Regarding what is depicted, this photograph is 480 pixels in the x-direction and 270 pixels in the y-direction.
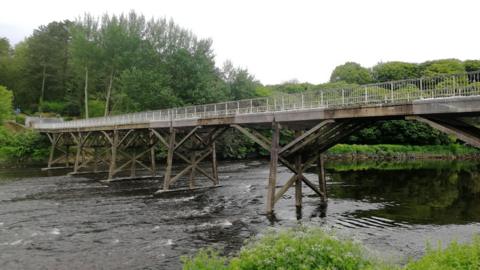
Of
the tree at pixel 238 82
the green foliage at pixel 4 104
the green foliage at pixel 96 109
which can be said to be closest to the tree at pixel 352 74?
the tree at pixel 238 82

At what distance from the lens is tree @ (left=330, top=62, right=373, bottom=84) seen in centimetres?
9238

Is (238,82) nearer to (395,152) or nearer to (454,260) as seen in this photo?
(395,152)

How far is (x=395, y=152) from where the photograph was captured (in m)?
59.1

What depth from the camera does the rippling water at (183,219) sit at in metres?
13.5

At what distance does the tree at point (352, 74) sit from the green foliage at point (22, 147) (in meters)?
67.7

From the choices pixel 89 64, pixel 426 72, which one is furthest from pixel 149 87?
pixel 426 72

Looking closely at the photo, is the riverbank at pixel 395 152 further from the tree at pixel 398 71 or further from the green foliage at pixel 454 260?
the green foliage at pixel 454 260

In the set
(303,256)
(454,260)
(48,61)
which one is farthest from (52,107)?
(454,260)

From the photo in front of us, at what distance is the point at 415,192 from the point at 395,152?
34234 millimetres

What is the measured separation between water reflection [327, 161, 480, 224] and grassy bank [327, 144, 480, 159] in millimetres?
16578

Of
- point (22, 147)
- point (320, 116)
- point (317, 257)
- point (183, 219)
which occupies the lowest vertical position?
point (183, 219)

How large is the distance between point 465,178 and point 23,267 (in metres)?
34.6

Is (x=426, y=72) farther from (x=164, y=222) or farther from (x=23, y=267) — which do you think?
(x=23, y=267)

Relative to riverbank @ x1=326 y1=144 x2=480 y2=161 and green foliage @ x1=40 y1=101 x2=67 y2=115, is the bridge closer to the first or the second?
riverbank @ x1=326 y1=144 x2=480 y2=161
